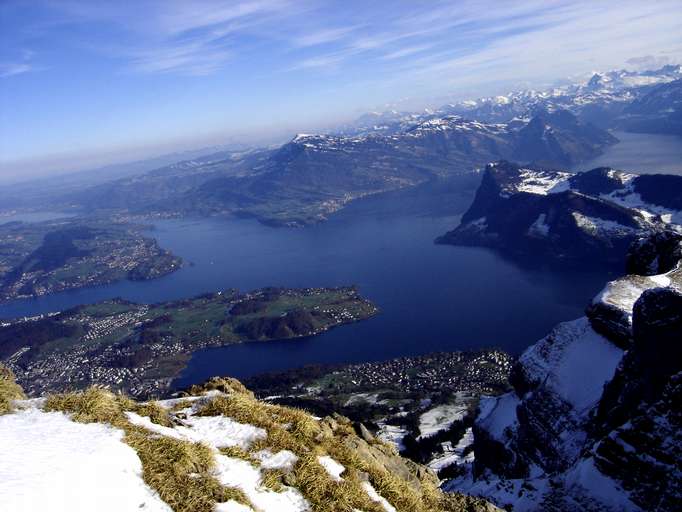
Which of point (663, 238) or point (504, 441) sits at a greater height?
point (663, 238)

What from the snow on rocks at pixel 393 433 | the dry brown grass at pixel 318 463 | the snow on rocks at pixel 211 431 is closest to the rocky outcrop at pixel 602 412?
the dry brown grass at pixel 318 463

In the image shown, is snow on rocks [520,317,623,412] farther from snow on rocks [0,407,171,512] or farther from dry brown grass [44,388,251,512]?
snow on rocks [0,407,171,512]

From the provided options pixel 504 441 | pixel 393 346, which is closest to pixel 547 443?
pixel 504 441

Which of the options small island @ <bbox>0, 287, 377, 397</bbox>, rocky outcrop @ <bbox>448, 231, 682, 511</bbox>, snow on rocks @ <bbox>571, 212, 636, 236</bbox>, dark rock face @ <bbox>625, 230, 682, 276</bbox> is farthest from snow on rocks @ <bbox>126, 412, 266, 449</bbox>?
snow on rocks @ <bbox>571, 212, 636, 236</bbox>

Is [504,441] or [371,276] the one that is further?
[371,276]

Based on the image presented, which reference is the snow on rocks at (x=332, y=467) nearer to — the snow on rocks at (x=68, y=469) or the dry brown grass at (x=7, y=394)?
the snow on rocks at (x=68, y=469)

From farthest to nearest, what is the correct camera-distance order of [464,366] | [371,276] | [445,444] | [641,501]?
[371,276] → [464,366] → [445,444] → [641,501]

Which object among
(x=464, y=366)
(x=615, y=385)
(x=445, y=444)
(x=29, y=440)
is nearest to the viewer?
(x=29, y=440)

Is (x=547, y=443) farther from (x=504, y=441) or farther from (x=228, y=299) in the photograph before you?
(x=228, y=299)
